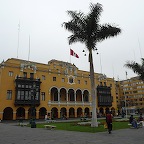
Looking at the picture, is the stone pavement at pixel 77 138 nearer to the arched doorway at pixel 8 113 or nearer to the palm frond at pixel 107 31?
the palm frond at pixel 107 31

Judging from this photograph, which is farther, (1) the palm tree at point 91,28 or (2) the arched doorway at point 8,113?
(2) the arched doorway at point 8,113

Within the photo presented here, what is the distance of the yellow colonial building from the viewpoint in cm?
4106

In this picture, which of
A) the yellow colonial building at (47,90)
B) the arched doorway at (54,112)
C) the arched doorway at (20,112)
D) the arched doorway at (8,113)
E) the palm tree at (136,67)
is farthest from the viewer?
the arched doorway at (54,112)

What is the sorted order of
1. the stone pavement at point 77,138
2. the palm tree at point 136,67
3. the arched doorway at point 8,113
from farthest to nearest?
the arched doorway at point 8,113, the palm tree at point 136,67, the stone pavement at point 77,138

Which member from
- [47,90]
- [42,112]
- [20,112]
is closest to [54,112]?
[42,112]

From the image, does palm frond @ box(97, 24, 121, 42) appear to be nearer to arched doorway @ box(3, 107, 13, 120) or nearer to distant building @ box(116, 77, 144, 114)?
arched doorway @ box(3, 107, 13, 120)

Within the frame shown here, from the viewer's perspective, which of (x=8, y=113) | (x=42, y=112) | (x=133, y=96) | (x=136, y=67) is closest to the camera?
(x=136, y=67)

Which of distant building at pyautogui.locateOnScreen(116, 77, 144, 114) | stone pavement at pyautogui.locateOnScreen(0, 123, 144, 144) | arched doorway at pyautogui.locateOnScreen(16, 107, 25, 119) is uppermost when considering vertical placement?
distant building at pyautogui.locateOnScreen(116, 77, 144, 114)

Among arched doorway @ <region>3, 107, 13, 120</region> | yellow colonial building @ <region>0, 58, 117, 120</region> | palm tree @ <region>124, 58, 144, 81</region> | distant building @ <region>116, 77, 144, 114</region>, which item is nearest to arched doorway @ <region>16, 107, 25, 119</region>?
yellow colonial building @ <region>0, 58, 117, 120</region>

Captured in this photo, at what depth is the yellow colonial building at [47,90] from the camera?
41.1m

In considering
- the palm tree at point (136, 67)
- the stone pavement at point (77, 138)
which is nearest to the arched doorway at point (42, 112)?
the palm tree at point (136, 67)

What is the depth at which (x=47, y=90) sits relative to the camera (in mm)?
47375

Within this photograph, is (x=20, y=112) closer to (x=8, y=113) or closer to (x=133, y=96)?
(x=8, y=113)

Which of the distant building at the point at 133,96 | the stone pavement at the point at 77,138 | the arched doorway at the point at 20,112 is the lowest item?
the stone pavement at the point at 77,138
